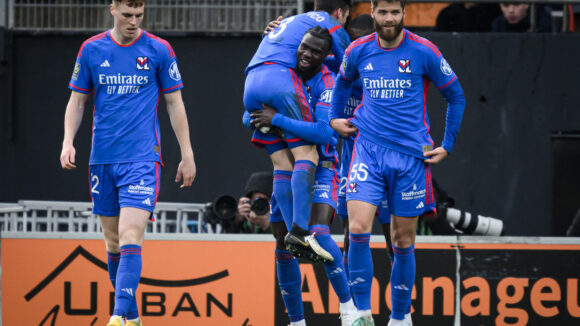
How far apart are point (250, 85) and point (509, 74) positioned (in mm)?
4067

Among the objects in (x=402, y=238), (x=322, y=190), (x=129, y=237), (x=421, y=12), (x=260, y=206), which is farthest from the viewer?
(x=421, y=12)

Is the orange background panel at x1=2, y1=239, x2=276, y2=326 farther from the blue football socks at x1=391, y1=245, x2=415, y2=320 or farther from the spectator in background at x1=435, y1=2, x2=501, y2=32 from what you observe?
the spectator in background at x1=435, y1=2, x2=501, y2=32

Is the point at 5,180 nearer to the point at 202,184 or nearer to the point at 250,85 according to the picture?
the point at 202,184

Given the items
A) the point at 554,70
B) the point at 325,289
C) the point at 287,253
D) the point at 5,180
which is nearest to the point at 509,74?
the point at 554,70

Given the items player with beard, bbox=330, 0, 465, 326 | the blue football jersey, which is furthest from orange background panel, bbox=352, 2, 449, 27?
player with beard, bbox=330, 0, 465, 326

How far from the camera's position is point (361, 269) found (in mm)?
6973

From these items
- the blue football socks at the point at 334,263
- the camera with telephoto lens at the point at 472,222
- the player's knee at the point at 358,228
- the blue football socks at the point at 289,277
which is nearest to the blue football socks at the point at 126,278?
the blue football socks at the point at 289,277

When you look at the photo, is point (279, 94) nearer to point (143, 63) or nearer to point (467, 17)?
point (143, 63)

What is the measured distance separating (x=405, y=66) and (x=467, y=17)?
3934mm

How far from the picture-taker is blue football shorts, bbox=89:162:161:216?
6.93 m

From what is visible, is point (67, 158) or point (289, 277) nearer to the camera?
point (67, 158)

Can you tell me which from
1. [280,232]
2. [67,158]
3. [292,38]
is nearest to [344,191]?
[280,232]

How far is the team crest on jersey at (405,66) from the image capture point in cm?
695

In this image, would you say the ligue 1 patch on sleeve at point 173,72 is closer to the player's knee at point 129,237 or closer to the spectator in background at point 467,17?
the player's knee at point 129,237
